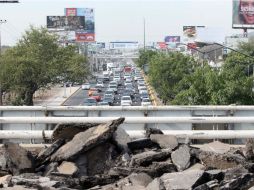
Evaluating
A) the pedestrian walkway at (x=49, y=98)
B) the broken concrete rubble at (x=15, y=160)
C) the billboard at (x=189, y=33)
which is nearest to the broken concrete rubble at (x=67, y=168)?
the broken concrete rubble at (x=15, y=160)

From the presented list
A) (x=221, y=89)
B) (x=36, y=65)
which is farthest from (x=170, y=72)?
(x=221, y=89)

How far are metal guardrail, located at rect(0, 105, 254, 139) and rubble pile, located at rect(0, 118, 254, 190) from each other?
0.64 m

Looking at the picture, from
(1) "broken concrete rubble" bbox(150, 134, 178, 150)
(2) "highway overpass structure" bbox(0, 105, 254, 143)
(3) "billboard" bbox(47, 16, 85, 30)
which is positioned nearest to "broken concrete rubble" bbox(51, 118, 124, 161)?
(1) "broken concrete rubble" bbox(150, 134, 178, 150)

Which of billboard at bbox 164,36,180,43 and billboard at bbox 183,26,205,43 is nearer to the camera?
billboard at bbox 183,26,205,43

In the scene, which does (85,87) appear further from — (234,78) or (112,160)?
(112,160)

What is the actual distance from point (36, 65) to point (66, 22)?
2318 inches

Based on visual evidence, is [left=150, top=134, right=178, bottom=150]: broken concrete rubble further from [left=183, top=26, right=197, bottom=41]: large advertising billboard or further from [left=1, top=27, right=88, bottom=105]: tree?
[left=183, top=26, right=197, bottom=41]: large advertising billboard

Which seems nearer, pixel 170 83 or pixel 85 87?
pixel 170 83

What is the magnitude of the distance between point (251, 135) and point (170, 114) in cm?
172

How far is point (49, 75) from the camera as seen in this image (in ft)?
140

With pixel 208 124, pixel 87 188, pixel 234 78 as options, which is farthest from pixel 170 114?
pixel 234 78

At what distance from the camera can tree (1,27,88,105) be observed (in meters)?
39.9

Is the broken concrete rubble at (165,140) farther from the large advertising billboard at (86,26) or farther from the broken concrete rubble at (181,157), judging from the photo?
the large advertising billboard at (86,26)

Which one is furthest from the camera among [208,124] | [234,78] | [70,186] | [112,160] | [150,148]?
[234,78]
